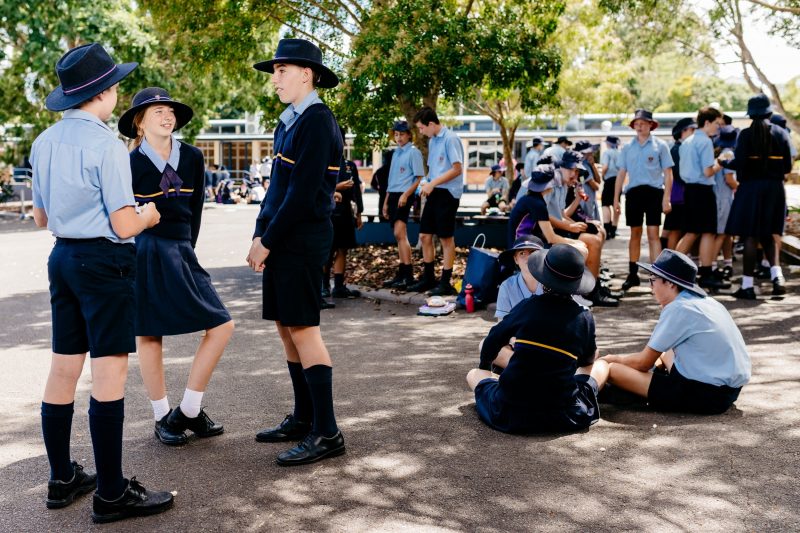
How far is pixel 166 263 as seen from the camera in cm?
470

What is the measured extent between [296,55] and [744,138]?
6.47 m

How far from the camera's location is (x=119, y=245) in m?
3.78

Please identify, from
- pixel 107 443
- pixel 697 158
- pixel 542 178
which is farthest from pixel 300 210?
pixel 697 158

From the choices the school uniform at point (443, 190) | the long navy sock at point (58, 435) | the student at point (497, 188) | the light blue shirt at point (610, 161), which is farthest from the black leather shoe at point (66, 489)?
the student at point (497, 188)

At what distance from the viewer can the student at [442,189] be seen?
31.6ft

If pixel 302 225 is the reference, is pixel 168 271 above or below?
below

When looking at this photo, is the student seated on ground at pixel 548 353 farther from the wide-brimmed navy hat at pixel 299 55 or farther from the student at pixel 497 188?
the student at pixel 497 188

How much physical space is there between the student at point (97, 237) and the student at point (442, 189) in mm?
6035

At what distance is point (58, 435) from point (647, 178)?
300 inches

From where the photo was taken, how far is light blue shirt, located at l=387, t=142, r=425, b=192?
1020 cm

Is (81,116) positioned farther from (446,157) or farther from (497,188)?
(497,188)

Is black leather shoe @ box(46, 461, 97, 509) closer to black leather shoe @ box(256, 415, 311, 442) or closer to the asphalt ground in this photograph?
the asphalt ground

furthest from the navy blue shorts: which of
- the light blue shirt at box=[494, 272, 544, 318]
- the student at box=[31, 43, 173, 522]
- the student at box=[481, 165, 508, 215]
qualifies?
the student at box=[481, 165, 508, 215]

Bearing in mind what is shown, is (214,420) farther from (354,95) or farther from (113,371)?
(354,95)
